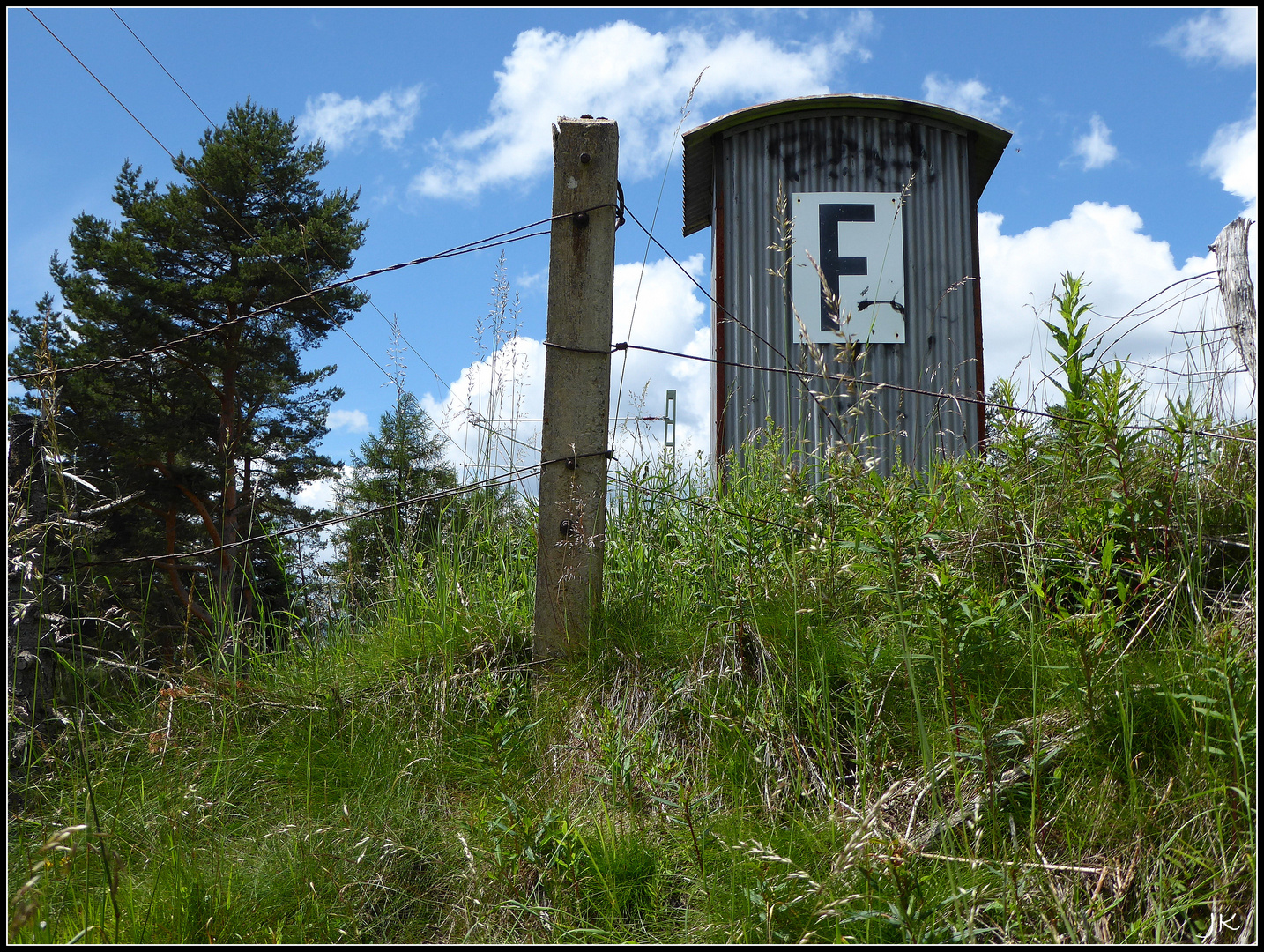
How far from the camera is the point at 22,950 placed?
1.60m

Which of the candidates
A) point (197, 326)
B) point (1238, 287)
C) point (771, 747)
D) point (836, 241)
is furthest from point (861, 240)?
point (197, 326)

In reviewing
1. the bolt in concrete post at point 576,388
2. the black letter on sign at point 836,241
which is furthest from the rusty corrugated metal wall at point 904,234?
the bolt in concrete post at point 576,388

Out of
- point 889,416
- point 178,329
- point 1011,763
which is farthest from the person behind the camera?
point 178,329

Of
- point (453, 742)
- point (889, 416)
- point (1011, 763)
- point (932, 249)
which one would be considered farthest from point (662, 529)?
point (932, 249)

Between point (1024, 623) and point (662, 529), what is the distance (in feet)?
4.39

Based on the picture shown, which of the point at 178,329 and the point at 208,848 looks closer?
the point at 208,848

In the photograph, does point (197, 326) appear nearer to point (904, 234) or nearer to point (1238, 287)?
point (904, 234)

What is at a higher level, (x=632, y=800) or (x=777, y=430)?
(x=777, y=430)

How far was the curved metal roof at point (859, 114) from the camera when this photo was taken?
6.31 meters

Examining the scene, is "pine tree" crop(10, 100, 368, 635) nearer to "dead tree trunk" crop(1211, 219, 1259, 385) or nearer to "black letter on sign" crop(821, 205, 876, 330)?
"black letter on sign" crop(821, 205, 876, 330)

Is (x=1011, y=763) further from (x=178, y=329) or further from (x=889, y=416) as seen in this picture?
(x=178, y=329)

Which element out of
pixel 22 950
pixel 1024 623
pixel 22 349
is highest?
pixel 22 349

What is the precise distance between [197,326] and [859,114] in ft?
54.0

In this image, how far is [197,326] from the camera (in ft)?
57.6
